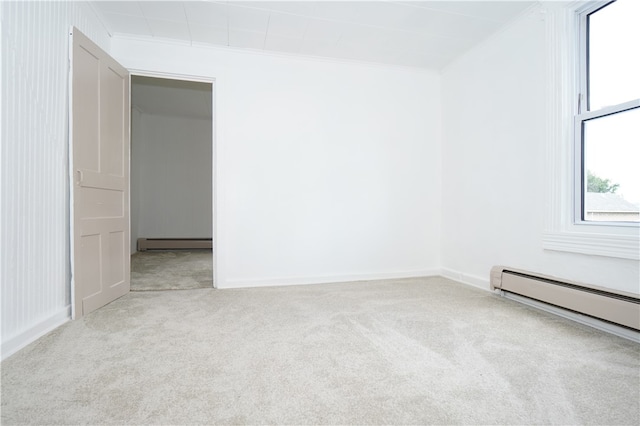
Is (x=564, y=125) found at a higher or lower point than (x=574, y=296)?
higher

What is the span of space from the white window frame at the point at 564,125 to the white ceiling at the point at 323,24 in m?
0.41

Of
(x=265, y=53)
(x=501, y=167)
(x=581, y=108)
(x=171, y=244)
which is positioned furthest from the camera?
(x=171, y=244)

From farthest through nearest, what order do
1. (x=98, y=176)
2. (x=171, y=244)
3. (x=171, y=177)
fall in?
(x=171, y=177), (x=171, y=244), (x=98, y=176)

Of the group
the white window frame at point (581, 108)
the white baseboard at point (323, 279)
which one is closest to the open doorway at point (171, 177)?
the white baseboard at point (323, 279)

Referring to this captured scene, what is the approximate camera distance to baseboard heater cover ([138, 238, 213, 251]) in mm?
6766

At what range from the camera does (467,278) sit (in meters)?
3.78

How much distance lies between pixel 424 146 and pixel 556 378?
3.14m

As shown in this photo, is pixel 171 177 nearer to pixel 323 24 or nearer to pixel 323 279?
pixel 323 279

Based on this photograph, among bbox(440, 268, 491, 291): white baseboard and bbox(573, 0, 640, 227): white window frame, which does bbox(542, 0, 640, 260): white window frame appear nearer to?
bbox(573, 0, 640, 227): white window frame

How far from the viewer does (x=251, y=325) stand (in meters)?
2.42

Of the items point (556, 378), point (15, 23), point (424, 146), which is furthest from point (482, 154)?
point (15, 23)

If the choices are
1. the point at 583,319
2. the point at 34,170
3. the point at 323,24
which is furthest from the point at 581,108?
the point at 34,170

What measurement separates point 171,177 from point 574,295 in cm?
717

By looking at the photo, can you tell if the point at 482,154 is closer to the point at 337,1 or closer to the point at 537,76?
the point at 537,76
